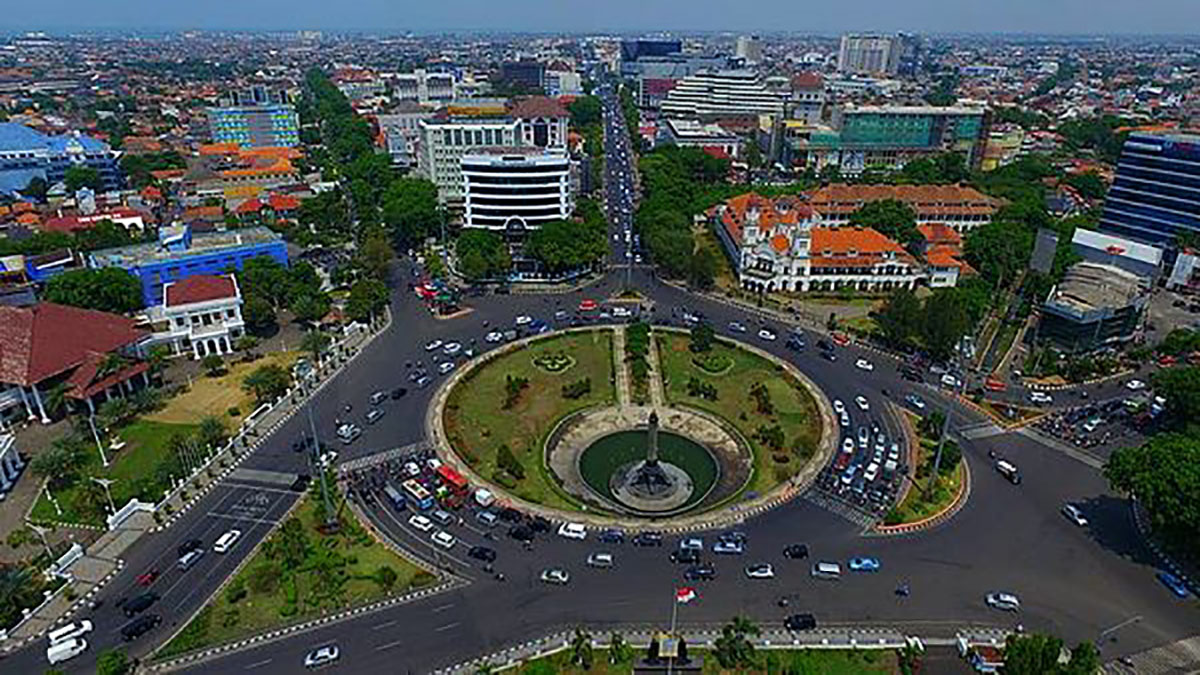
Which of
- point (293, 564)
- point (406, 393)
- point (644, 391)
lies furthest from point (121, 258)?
point (644, 391)

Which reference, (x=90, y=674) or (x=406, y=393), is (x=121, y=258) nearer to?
(x=406, y=393)

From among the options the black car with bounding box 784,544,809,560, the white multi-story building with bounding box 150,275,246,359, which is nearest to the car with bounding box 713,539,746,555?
the black car with bounding box 784,544,809,560

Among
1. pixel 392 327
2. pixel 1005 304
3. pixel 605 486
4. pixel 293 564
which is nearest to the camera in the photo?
pixel 293 564

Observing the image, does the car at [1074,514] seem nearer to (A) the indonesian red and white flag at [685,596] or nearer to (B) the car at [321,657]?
(A) the indonesian red and white flag at [685,596]

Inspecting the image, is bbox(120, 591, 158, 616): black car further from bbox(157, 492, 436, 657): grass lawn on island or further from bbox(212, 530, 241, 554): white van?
bbox(212, 530, 241, 554): white van

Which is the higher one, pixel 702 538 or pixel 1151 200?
pixel 1151 200

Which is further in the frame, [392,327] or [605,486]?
[392,327]

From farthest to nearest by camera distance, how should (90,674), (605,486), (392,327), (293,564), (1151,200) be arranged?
(1151,200) → (392,327) → (605,486) → (293,564) → (90,674)

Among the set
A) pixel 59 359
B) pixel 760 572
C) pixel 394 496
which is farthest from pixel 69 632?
pixel 760 572
